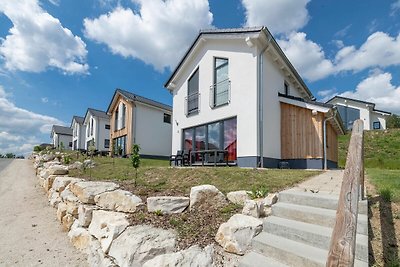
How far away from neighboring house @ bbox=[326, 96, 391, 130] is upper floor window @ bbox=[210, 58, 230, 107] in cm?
2447

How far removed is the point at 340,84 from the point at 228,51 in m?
10.2

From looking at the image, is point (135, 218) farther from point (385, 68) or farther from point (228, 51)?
point (385, 68)

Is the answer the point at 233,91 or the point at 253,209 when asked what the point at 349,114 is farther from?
the point at 253,209

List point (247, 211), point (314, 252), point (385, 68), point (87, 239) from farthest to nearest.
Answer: point (385, 68)
point (87, 239)
point (247, 211)
point (314, 252)

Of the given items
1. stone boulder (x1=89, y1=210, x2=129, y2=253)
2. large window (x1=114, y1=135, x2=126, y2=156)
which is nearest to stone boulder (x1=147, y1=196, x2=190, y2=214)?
stone boulder (x1=89, y1=210, x2=129, y2=253)

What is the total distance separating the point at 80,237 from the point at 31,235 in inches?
75.2

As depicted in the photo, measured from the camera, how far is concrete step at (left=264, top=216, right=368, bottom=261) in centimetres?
254

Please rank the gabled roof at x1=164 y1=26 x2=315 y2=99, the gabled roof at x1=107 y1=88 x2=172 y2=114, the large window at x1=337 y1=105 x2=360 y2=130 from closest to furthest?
the gabled roof at x1=164 y1=26 x2=315 y2=99
the gabled roof at x1=107 y1=88 x2=172 y2=114
the large window at x1=337 y1=105 x2=360 y2=130

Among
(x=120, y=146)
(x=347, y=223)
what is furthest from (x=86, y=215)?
(x=120, y=146)

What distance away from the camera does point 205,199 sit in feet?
14.6

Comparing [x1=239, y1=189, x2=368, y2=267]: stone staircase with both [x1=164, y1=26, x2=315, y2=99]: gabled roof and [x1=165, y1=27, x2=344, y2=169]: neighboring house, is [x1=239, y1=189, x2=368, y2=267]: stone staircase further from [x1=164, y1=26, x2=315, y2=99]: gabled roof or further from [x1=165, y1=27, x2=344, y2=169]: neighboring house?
[x1=164, y1=26, x2=315, y2=99]: gabled roof

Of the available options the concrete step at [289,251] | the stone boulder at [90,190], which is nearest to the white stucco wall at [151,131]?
the stone boulder at [90,190]

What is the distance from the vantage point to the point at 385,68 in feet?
53.7

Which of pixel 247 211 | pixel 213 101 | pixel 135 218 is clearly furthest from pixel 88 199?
pixel 213 101
